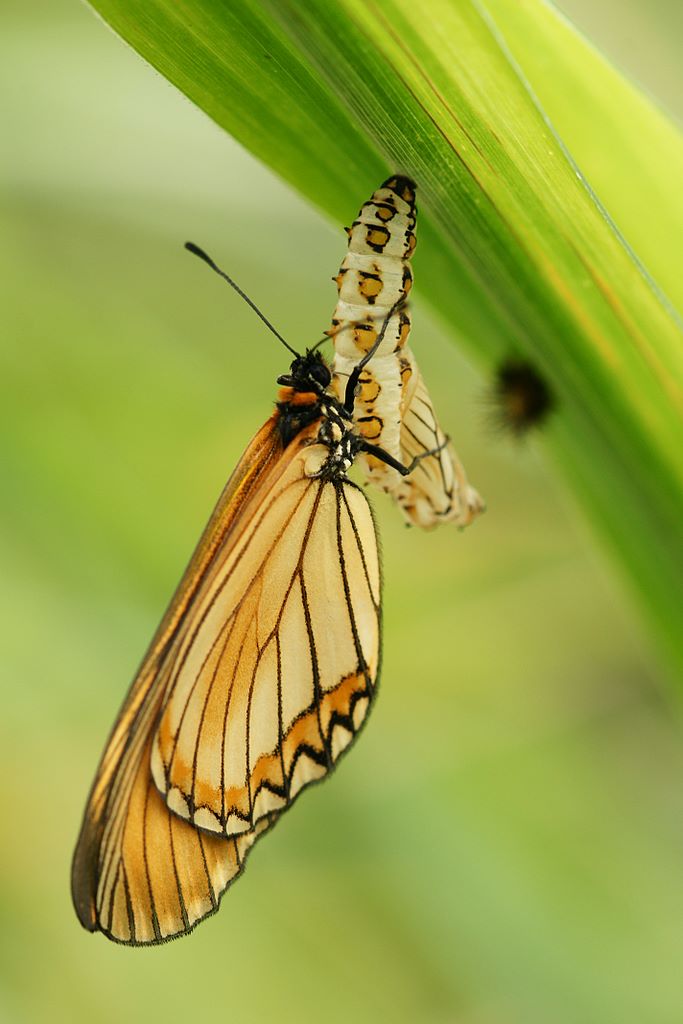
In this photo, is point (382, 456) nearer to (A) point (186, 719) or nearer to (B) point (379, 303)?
(B) point (379, 303)

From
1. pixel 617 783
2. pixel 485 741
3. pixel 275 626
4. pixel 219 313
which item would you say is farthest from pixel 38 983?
pixel 219 313

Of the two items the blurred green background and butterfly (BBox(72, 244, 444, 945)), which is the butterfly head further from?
the blurred green background

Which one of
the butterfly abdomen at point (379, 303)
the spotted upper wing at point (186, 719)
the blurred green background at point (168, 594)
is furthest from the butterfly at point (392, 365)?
the blurred green background at point (168, 594)

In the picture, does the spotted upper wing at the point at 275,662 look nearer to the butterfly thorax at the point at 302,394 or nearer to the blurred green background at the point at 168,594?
the butterfly thorax at the point at 302,394

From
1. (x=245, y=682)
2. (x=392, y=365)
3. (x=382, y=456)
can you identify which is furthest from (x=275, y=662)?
(x=392, y=365)

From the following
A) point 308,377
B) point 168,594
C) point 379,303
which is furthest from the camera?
point 168,594

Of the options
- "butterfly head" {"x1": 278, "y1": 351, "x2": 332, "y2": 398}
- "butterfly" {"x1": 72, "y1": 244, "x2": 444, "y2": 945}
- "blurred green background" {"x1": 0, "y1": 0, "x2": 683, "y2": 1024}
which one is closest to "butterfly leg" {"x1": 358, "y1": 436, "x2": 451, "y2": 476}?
"butterfly" {"x1": 72, "y1": 244, "x2": 444, "y2": 945}
